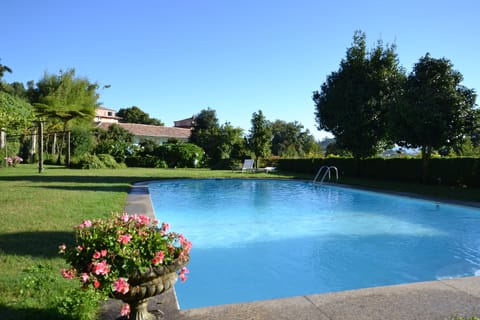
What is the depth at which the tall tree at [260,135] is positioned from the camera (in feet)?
93.9

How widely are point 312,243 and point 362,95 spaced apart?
13.9 m

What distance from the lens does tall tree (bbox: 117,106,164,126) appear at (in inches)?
2793

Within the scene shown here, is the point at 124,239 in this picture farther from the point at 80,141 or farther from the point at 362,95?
the point at 80,141

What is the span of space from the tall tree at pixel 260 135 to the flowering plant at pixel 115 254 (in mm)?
26031

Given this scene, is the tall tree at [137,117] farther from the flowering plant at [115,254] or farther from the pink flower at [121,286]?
the pink flower at [121,286]

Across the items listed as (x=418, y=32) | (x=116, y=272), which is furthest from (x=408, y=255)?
(x=418, y=32)

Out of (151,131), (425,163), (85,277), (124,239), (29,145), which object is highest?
(151,131)

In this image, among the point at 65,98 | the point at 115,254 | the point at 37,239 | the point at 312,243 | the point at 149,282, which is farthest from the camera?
the point at 65,98

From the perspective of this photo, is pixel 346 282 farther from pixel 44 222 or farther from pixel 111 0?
pixel 111 0

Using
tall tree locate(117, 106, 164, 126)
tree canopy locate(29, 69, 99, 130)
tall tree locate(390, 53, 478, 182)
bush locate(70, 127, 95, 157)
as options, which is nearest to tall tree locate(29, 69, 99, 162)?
tree canopy locate(29, 69, 99, 130)

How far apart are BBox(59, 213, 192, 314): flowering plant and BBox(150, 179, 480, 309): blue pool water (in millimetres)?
2345

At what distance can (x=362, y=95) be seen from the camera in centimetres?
1922

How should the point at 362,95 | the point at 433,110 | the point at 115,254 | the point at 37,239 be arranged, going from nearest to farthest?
the point at 115,254 → the point at 37,239 → the point at 433,110 → the point at 362,95

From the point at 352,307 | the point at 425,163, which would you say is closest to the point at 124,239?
the point at 352,307
